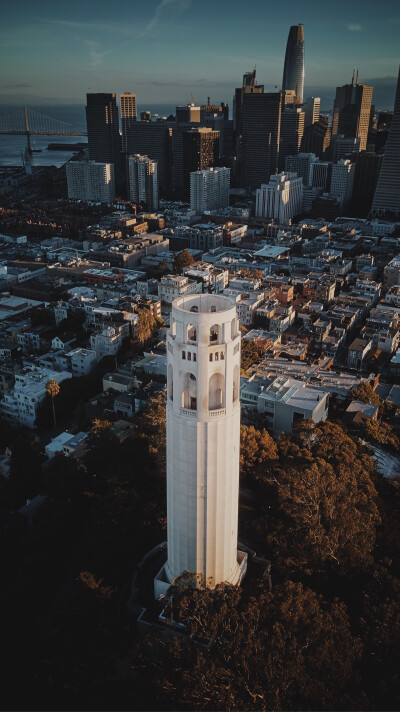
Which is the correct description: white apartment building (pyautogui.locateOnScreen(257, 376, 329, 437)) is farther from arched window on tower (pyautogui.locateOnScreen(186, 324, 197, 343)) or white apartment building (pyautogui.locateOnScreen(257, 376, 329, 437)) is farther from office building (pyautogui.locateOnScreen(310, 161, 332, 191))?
office building (pyautogui.locateOnScreen(310, 161, 332, 191))

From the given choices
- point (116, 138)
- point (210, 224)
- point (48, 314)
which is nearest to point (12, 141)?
point (116, 138)

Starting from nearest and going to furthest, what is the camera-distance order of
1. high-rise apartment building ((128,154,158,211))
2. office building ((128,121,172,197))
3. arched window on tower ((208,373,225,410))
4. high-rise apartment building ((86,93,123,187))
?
arched window on tower ((208,373,225,410)) → high-rise apartment building ((128,154,158,211)) → office building ((128,121,172,197)) → high-rise apartment building ((86,93,123,187))

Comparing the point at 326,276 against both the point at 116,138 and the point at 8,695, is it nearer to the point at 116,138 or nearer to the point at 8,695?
the point at 8,695

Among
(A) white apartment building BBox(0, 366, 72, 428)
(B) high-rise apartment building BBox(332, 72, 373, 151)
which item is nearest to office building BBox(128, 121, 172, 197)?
(B) high-rise apartment building BBox(332, 72, 373, 151)

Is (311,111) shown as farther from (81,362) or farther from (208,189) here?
(81,362)

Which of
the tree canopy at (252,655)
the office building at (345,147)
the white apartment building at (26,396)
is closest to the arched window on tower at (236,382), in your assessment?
the tree canopy at (252,655)
